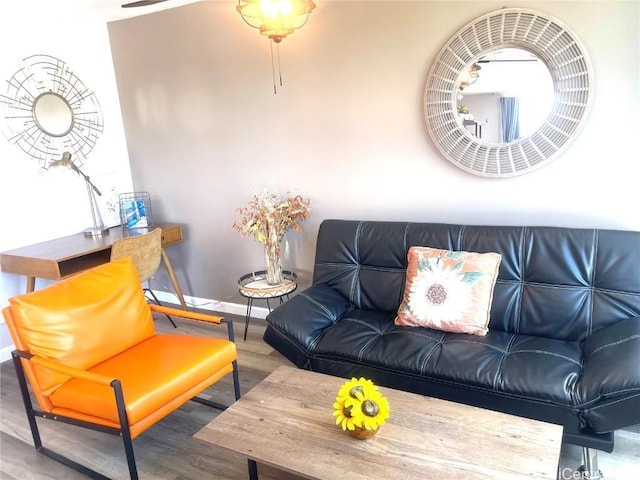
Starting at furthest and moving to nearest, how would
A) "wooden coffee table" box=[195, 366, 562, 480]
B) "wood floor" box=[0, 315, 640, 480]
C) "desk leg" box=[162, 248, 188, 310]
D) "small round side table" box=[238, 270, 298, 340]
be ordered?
"desk leg" box=[162, 248, 188, 310] < "small round side table" box=[238, 270, 298, 340] < "wood floor" box=[0, 315, 640, 480] < "wooden coffee table" box=[195, 366, 562, 480]

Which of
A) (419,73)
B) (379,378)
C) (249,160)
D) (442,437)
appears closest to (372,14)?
(419,73)

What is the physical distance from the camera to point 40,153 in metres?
3.31

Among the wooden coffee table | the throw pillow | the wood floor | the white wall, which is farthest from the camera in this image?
the white wall

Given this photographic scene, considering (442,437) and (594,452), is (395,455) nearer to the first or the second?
(442,437)

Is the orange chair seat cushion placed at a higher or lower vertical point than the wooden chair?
lower

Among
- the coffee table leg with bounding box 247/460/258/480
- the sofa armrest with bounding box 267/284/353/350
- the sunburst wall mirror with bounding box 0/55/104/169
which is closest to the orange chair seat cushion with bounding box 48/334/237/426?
the sofa armrest with bounding box 267/284/353/350

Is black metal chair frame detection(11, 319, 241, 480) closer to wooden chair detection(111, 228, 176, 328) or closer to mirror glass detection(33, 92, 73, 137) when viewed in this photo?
wooden chair detection(111, 228, 176, 328)

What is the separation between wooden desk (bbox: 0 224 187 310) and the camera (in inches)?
113

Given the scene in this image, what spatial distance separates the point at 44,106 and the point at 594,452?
3.83m

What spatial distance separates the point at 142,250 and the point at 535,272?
7.80 feet

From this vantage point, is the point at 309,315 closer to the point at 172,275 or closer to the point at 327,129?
the point at 327,129

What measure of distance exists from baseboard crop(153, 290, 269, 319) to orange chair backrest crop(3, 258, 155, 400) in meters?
1.18

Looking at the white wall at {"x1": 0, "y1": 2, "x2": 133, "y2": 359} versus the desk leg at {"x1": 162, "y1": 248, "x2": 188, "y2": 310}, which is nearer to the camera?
the white wall at {"x1": 0, "y1": 2, "x2": 133, "y2": 359}

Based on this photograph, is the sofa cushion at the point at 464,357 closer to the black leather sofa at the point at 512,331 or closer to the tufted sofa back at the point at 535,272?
the black leather sofa at the point at 512,331
